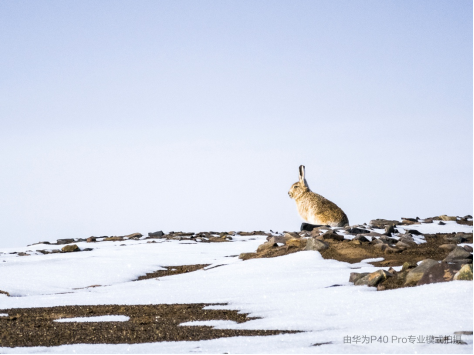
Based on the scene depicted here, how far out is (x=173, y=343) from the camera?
5652 mm

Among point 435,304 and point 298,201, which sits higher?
point 298,201

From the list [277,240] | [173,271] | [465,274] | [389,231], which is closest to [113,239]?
[173,271]

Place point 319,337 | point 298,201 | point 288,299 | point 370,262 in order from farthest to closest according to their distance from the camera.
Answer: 1. point 298,201
2. point 370,262
3. point 288,299
4. point 319,337

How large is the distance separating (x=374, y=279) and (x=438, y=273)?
3.39 ft

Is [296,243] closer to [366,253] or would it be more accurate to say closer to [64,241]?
[366,253]

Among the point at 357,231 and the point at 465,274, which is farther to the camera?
the point at 357,231

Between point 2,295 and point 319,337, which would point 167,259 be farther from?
point 319,337

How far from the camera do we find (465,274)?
6.97 metres

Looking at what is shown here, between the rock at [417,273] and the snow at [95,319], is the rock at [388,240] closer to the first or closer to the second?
the rock at [417,273]


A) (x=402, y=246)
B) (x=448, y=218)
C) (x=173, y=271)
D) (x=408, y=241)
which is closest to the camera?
(x=402, y=246)

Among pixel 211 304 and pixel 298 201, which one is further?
pixel 298 201

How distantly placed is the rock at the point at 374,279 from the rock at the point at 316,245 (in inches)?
122

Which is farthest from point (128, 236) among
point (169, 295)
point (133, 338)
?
point (133, 338)

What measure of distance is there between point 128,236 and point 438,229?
1058 cm
